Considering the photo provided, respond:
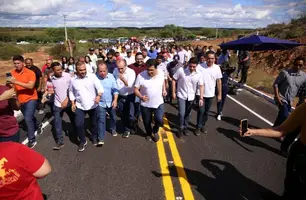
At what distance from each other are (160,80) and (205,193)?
2.49 metres

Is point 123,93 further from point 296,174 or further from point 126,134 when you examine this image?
point 296,174

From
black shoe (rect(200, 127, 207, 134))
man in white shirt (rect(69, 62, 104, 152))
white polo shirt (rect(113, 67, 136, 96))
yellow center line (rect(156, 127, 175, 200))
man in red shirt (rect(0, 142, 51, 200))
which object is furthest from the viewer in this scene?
black shoe (rect(200, 127, 207, 134))

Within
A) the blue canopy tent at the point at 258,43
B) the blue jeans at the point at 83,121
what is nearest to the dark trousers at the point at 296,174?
the blue jeans at the point at 83,121

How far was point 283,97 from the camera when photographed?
535 cm

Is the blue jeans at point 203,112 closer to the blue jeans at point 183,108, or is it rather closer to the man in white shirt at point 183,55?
the blue jeans at point 183,108

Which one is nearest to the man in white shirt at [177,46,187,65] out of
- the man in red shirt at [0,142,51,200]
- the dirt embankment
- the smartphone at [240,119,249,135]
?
the dirt embankment

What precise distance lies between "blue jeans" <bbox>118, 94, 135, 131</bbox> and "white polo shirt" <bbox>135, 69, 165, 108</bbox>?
66 cm

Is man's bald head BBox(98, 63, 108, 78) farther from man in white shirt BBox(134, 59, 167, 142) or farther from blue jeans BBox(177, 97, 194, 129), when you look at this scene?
blue jeans BBox(177, 97, 194, 129)

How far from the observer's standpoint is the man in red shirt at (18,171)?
1736 millimetres

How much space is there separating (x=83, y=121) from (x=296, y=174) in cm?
387

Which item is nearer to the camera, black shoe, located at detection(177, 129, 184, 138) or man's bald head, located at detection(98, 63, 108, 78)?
man's bald head, located at detection(98, 63, 108, 78)

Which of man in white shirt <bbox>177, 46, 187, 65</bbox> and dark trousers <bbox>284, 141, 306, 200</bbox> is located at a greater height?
man in white shirt <bbox>177, 46, 187, 65</bbox>

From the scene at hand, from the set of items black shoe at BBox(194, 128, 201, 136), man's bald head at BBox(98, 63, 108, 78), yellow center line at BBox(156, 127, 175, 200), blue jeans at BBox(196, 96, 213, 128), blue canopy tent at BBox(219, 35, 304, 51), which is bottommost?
yellow center line at BBox(156, 127, 175, 200)

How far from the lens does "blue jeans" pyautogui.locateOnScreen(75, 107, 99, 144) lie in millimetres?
5004
